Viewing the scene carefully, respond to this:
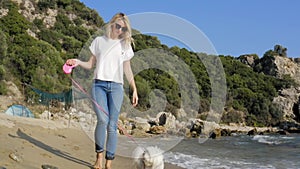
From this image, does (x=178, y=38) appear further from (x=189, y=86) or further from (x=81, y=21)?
(x=81, y=21)

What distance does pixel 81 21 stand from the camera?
47.8m

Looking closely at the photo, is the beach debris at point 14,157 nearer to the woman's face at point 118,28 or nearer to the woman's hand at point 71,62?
the woman's hand at point 71,62

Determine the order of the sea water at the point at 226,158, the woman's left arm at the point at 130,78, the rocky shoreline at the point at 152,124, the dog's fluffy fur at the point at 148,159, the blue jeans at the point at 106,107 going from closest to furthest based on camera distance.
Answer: the dog's fluffy fur at the point at 148,159
the blue jeans at the point at 106,107
the woman's left arm at the point at 130,78
the sea water at the point at 226,158
the rocky shoreline at the point at 152,124

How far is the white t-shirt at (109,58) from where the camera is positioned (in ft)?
12.9

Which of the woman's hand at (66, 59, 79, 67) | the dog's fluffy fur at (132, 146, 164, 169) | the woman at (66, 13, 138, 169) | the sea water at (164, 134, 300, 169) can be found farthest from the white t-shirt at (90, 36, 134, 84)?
the sea water at (164, 134, 300, 169)

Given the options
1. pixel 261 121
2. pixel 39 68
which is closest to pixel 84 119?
pixel 39 68

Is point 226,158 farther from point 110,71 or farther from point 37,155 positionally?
point 110,71

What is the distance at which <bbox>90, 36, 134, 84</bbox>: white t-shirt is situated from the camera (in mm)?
3924

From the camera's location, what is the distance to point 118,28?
3.98m

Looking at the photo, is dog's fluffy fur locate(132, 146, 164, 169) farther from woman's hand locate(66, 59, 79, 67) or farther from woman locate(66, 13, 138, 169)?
woman's hand locate(66, 59, 79, 67)

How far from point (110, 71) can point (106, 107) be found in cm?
37

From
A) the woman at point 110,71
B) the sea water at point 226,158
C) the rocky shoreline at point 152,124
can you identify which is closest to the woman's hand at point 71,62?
the woman at point 110,71

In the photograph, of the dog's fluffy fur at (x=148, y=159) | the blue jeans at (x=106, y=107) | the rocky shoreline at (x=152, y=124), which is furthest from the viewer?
the rocky shoreline at (x=152, y=124)

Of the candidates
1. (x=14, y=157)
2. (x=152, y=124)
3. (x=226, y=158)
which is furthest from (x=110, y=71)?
(x=152, y=124)
